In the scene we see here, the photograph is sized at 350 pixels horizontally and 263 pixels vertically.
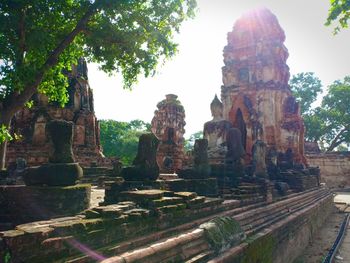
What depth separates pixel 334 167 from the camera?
3006 cm

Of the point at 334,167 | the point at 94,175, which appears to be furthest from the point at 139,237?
the point at 334,167

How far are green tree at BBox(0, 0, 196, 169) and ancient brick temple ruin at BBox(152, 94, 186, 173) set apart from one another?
1101cm

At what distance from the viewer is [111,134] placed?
139ft

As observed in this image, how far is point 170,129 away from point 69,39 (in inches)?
602

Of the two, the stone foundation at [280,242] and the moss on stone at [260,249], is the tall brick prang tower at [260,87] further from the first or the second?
the moss on stone at [260,249]

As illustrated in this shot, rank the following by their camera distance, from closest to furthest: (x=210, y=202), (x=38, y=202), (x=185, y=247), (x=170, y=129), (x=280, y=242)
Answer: (x=185, y=247)
(x=38, y=202)
(x=210, y=202)
(x=280, y=242)
(x=170, y=129)

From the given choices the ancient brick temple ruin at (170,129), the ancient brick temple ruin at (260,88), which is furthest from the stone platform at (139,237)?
the ancient brick temple ruin at (170,129)

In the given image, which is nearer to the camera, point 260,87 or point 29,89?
point 29,89

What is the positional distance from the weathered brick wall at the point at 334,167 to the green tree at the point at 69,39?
86.8 feet

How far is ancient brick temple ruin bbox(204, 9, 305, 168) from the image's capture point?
1755 cm

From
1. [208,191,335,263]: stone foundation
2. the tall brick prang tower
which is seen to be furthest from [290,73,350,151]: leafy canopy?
[208,191,335,263]: stone foundation

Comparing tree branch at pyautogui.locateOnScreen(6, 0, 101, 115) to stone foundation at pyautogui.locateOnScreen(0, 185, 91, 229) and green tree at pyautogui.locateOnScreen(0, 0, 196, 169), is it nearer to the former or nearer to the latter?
green tree at pyautogui.locateOnScreen(0, 0, 196, 169)

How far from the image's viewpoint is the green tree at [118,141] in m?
39.7

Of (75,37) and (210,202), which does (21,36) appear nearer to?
(75,37)
